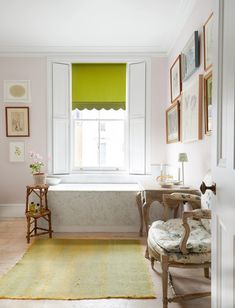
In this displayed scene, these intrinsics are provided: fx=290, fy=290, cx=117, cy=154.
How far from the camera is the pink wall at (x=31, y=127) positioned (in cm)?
489

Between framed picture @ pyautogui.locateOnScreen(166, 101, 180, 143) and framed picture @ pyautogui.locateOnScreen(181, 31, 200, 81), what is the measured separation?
0.48m

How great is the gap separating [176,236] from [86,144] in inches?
122

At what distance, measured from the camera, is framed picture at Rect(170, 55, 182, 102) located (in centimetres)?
382

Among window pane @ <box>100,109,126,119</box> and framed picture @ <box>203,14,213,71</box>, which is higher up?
framed picture @ <box>203,14,213,71</box>

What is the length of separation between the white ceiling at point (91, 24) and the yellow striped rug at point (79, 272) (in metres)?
2.88

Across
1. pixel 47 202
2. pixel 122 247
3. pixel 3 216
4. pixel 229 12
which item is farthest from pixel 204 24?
pixel 3 216

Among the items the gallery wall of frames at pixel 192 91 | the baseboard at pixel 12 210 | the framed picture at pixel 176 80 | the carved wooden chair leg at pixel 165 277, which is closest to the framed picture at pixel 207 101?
the gallery wall of frames at pixel 192 91

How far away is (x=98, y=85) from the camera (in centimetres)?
501

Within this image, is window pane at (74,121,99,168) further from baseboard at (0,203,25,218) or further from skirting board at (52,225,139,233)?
skirting board at (52,225,139,233)

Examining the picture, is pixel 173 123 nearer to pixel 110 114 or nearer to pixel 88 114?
pixel 110 114

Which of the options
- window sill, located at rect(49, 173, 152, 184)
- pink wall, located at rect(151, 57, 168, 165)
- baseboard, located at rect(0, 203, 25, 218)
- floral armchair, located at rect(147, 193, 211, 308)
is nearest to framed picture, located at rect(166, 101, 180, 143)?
pink wall, located at rect(151, 57, 168, 165)

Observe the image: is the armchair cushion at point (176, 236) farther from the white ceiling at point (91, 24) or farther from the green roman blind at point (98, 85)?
the green roman blind at point (98, 85)

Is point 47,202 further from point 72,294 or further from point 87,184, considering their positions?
point 72,294

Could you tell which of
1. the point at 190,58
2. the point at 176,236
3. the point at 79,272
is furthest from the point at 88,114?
the point at 176,236
